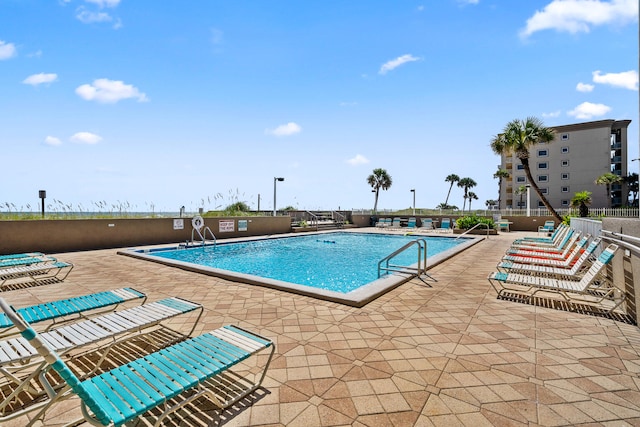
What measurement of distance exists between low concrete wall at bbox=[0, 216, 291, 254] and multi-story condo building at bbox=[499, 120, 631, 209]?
1710 inches

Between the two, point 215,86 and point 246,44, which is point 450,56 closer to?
point 246,44

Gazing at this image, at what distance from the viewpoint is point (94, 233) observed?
11406 millimetres

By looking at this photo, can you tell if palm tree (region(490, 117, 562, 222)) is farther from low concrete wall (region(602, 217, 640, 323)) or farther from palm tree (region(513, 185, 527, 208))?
palm tree (region(513, 185, 527, 208))

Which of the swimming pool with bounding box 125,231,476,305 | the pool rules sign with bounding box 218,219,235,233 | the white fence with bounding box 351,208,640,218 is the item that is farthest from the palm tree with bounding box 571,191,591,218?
the pool rules sign with bounding box 218,219,235,233

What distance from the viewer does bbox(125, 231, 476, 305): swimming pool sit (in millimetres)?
5844

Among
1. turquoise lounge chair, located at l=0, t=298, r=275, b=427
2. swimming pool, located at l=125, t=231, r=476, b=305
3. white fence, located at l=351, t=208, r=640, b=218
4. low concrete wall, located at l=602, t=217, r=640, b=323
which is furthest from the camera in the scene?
white fence, located at l=351, t=208, r=640, b=218

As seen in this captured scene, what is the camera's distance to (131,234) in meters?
12.3

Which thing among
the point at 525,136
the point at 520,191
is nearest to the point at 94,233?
the point at 525,136

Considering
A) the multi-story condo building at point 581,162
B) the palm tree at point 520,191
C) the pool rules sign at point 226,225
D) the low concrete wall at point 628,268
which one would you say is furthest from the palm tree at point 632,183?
the pool rules sign at point 226,225

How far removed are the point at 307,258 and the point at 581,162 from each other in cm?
4557

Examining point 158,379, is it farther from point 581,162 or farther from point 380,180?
point 581,162

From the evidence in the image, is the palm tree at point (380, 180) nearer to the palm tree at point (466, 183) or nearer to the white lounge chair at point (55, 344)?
the palm tree at point (466, 183)

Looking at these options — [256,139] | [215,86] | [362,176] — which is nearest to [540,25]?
[215,86]

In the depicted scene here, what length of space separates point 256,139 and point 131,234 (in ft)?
40.0
